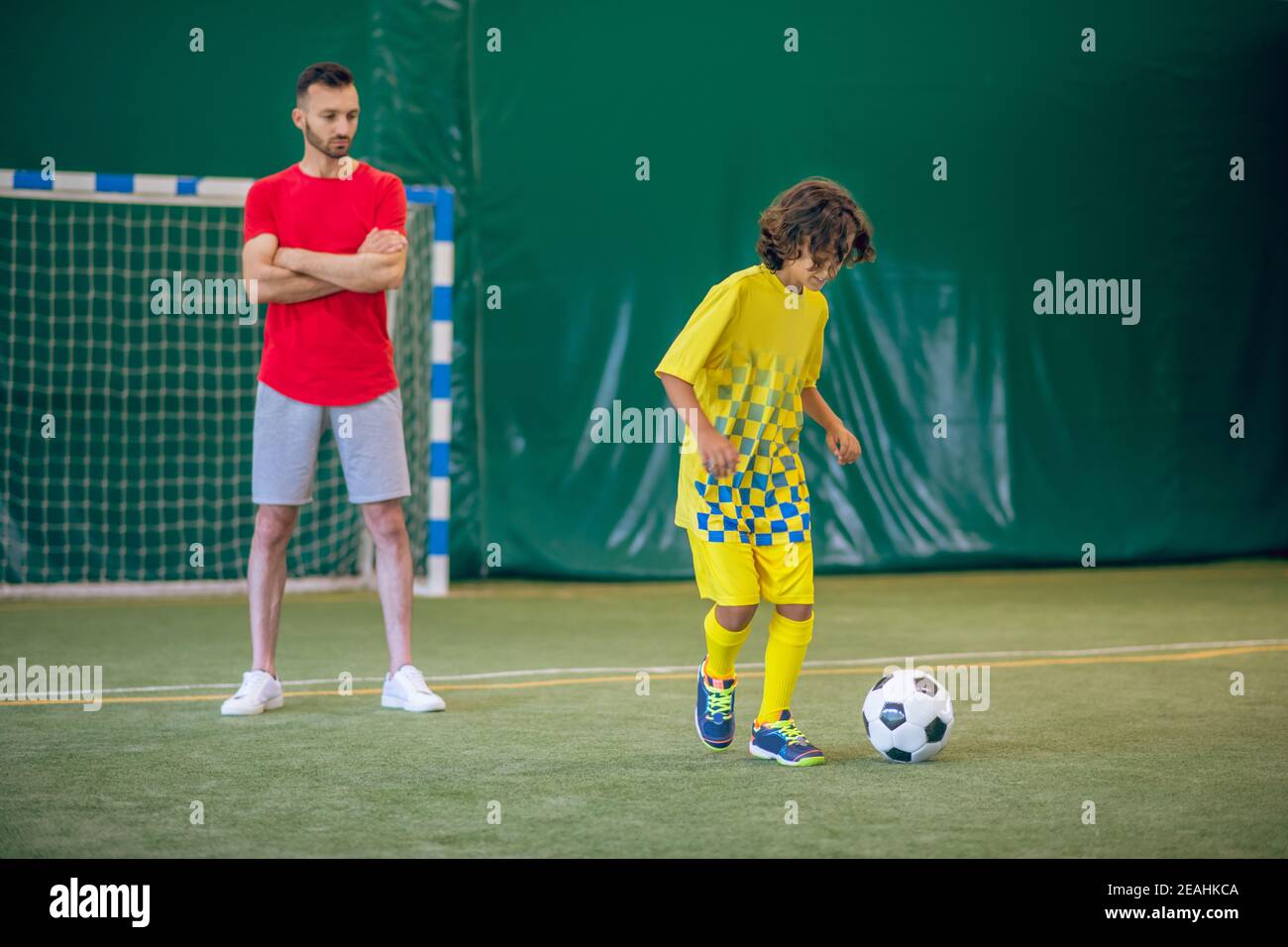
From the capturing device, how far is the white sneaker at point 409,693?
466cm

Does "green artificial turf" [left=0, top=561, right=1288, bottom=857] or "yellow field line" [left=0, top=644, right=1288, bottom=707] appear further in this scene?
"yellow field line" [left=0, top=644, right=1288, bottom=707]

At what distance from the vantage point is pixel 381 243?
4562 mm

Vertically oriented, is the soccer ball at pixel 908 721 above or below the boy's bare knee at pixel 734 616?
below

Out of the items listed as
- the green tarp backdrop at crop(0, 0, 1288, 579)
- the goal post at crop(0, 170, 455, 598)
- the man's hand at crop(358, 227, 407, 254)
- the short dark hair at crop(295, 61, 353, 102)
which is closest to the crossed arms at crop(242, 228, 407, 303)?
the man's hand at crop(358, 227, 407, 254)

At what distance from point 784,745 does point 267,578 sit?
1.66 m

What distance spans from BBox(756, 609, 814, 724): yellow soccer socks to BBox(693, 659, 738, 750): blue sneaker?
0.28 feet

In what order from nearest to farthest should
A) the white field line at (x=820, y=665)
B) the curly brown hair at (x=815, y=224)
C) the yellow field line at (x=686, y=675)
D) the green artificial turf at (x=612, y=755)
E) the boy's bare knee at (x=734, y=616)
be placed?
the green artificial turf at (x=612, y=755)
the curly brown hair at (x=815, y=224)
the boy's bare knee at (x=734, y=616)
the yellow field line at (x=686, y=675)
the white field line at (x=820, y=665)

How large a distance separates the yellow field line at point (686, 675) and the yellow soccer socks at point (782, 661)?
133 cm

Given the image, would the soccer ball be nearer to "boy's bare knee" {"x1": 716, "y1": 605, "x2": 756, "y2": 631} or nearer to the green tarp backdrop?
"boy's bare knee" {"x1": 716, "y1": 605, "x2": 756, "y2": 631}

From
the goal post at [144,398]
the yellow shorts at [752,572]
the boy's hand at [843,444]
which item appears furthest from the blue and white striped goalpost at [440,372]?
the yellow shorts at [752,572]

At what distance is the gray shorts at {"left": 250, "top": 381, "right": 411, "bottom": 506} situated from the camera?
15.0 ft

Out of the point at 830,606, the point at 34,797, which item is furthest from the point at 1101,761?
the point at 830,606

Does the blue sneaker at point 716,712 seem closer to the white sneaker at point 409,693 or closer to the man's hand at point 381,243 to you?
the white sneaker at point 409,693
